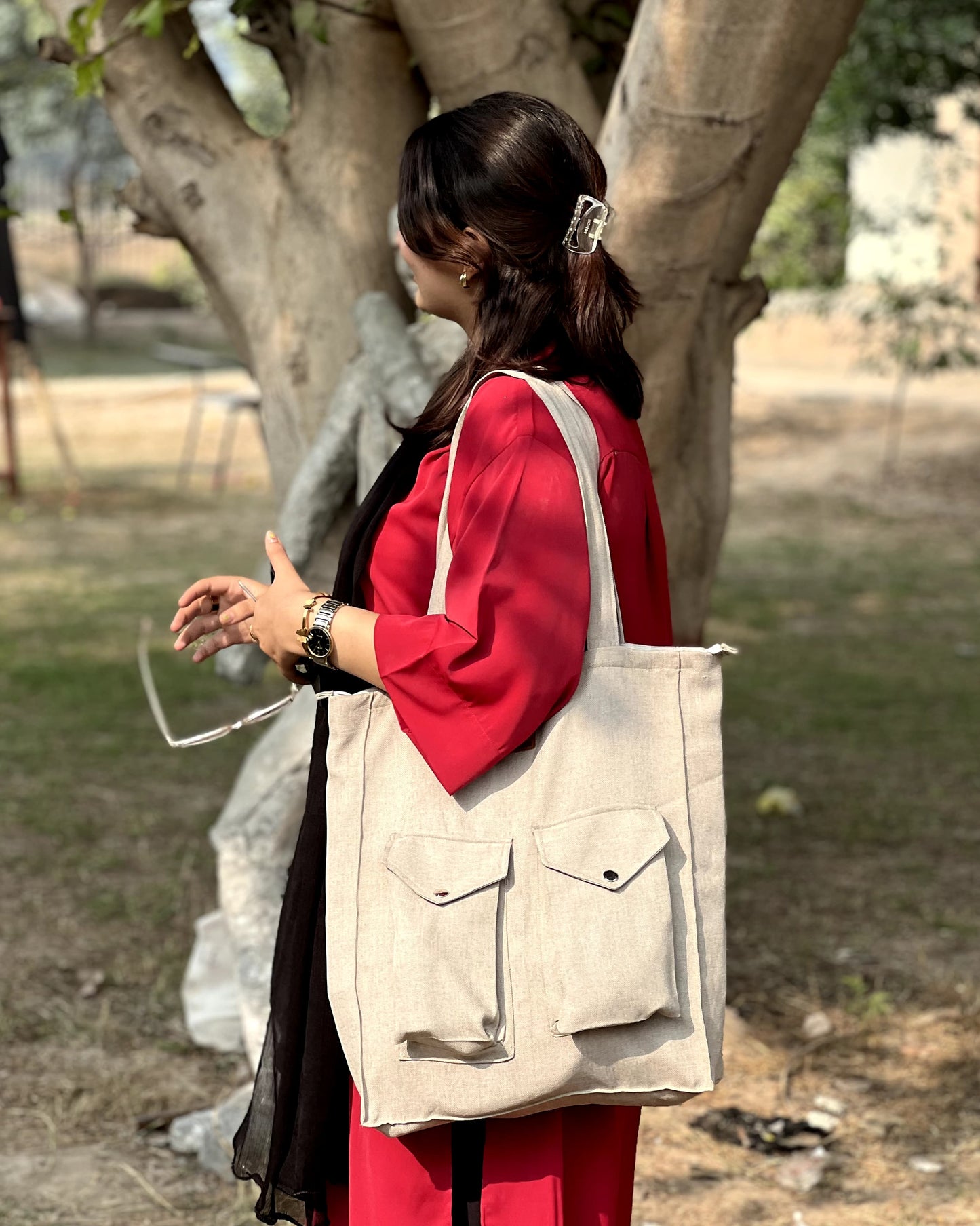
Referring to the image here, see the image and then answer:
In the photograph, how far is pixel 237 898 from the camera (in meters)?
3.42

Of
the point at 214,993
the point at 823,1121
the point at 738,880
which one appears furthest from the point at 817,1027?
the point at 214,993

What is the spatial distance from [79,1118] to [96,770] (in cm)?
272

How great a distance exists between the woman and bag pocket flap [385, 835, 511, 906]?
0.07 m

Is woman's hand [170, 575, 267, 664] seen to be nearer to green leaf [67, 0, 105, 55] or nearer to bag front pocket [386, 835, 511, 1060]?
bag front pocket [386, 835, 511, 1060]

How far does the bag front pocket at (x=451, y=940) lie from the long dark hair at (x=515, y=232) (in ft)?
1.67

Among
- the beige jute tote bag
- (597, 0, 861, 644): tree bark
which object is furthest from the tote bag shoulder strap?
(597, 0, 861, 644): tree bark

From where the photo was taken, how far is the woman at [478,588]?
1.69m

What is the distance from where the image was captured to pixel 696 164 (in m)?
2.89

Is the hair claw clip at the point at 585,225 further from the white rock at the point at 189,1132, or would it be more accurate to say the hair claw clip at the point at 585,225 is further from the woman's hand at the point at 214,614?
the white rock at the point at 189,1132

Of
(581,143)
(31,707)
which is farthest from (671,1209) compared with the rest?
(31,707)

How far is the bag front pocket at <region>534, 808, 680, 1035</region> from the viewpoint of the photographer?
1714 mm

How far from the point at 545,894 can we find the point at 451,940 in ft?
0.39

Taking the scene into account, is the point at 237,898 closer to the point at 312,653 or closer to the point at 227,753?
the point at 312,653

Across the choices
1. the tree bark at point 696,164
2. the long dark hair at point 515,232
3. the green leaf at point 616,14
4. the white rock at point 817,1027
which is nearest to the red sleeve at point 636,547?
the long dark hair at point 515,232
